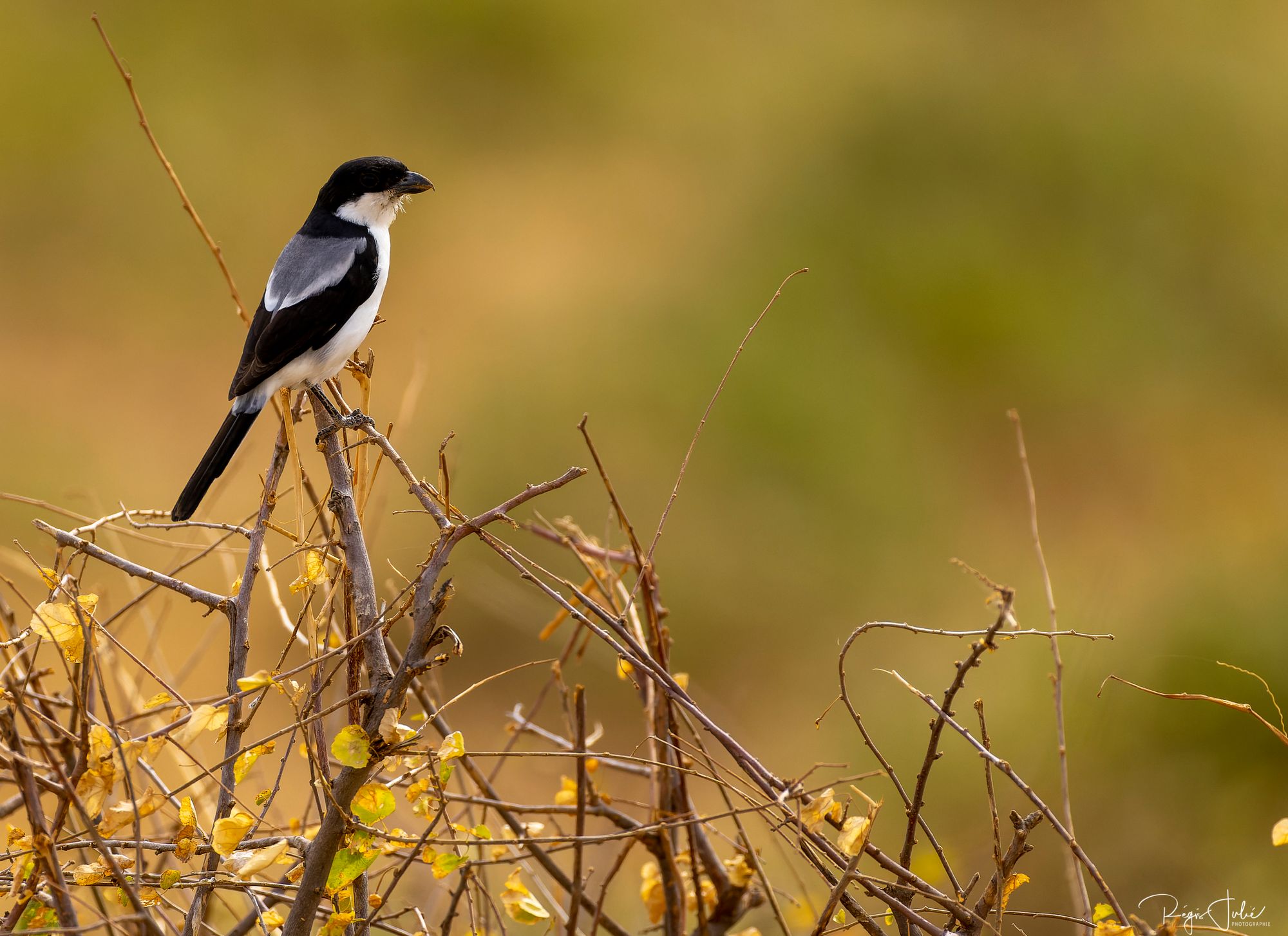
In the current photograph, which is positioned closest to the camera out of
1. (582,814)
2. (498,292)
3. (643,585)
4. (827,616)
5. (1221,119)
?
(582,814)

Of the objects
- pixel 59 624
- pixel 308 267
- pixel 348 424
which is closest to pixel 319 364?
pixel 308 267

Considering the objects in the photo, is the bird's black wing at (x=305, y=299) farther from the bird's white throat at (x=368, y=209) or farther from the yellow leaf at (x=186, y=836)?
the yellow leaf at (x=186, y=836)

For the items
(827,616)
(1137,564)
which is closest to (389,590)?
(827,616)

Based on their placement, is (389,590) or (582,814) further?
(389,590)

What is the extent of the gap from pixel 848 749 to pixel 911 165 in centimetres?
633

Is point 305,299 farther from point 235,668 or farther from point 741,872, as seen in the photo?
point 741,872

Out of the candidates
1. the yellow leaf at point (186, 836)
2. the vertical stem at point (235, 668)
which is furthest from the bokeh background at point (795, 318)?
the yellow leaf at point (186, 836)

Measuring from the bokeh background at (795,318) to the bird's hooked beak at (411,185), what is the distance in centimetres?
218

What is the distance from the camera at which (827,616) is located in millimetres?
6742

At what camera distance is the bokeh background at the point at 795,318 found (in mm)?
5457

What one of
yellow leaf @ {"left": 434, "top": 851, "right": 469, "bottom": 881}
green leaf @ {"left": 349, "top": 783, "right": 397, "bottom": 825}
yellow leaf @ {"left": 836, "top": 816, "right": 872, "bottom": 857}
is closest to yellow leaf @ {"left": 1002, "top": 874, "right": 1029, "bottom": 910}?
yellow leaf @ {"left": 836, "top": 816, "right": 872, "bottom": 857}

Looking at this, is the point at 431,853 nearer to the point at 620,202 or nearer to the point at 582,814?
the point at 582,814

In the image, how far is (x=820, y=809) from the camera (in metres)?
1.64

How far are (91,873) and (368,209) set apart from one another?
286 centimetres
